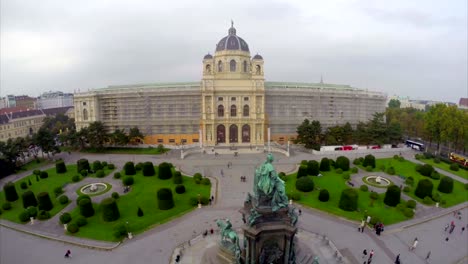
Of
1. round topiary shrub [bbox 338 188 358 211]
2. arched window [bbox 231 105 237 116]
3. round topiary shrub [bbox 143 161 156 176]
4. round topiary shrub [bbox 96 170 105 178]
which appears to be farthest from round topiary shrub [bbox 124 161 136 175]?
round topiary shrub [bbox 338 188 358 211]

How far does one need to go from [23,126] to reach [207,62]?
2102 inches

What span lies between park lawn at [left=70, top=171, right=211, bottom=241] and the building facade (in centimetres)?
2181

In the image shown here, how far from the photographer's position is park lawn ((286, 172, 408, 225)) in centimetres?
2686

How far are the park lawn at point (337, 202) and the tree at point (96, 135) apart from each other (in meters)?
34.4

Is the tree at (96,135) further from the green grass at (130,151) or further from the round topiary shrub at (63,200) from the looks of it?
the round topiary shrub at (63,200)

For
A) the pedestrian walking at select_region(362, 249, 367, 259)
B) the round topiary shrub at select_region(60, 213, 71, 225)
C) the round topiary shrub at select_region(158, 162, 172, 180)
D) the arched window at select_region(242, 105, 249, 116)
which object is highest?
the arched window at select_region(242, 105, 249, 116)

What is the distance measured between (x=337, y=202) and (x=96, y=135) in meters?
41.5

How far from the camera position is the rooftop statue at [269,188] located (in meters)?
16.0

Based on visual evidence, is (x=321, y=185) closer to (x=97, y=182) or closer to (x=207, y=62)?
(x=97, y=182)

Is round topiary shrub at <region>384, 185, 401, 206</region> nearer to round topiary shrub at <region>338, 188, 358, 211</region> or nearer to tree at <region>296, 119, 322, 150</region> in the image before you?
round topiary shrub at <region>338, 188, 358, 211</region>

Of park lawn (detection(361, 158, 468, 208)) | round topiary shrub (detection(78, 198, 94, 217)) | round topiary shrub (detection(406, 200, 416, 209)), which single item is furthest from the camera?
park lawn (detection(361, 158, 468, 208))

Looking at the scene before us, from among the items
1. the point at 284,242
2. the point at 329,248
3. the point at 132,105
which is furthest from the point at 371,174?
the point at 132,105

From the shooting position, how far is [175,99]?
57.8m

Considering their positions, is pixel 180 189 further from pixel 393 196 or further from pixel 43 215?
pixel 393 196
